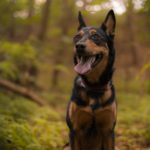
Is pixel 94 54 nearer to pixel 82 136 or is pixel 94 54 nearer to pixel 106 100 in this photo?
pixel 106 100

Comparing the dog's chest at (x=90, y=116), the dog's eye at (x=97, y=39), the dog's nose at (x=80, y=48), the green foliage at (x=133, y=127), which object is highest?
the dog's eye at (x=97, y=39)

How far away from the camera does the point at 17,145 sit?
5410 millimetres

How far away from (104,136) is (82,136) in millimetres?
328

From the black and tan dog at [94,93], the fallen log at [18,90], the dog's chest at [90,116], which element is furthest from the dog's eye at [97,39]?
the fallen log at [18,90]

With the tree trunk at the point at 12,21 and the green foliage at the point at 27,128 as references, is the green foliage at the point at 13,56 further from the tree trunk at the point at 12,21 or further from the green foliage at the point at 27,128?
the tree trunk at the point at 12,21

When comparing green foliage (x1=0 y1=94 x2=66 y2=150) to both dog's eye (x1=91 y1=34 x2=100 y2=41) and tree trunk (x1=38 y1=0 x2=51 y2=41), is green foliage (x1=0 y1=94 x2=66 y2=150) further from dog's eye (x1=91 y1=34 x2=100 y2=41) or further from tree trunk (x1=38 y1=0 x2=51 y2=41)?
tree trunk (x1=38 y1=0 x2=51 y2=41)

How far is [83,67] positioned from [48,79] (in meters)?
19.0

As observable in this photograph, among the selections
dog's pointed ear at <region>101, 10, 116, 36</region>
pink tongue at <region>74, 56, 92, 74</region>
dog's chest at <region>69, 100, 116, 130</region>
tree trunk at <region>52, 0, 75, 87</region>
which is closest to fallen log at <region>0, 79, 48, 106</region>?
dog's chest at <region>69, 100, 116, 130</region>

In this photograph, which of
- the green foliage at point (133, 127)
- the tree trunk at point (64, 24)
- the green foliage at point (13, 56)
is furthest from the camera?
the tree trunk at point (64, 24)

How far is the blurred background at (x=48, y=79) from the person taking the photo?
23.3ft

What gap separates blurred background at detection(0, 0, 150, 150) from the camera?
7.10 metres

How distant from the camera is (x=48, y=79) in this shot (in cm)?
2381

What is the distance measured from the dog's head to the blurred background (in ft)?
4.79

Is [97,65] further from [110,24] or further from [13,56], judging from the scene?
[13,56]
